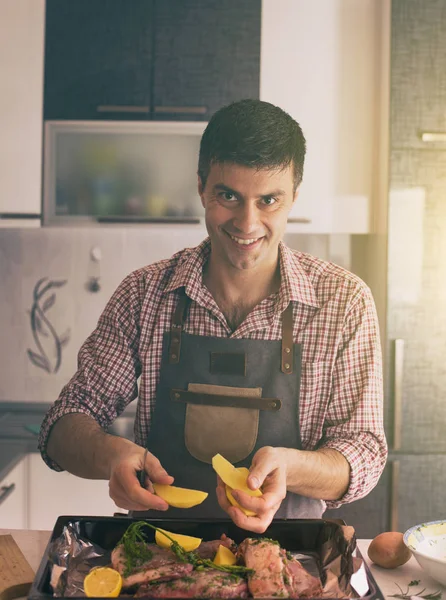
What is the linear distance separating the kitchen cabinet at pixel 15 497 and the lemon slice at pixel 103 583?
1496 millimetres

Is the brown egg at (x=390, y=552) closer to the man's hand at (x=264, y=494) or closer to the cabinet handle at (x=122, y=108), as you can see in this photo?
the man's hand at (x=264, y=494)

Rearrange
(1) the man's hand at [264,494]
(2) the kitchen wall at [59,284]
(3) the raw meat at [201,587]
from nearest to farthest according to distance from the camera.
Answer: (3) the raw meat at [201,587] → (1) the man's hand at [264,494] → (2) the kitchen wall at [59,284]

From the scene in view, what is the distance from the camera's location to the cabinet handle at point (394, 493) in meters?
2.61

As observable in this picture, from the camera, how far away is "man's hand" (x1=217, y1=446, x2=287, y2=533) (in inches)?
43.7

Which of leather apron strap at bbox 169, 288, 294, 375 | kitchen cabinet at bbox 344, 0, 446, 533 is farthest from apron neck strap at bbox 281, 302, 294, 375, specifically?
kitchen cabinet at bbox 344, 0, 446, 533

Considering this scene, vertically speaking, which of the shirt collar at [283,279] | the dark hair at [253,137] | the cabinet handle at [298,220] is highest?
the dark hair at [253,137]

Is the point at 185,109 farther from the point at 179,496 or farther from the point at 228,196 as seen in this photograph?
the point at 179,496

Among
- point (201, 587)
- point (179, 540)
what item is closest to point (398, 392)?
point (179, 540)

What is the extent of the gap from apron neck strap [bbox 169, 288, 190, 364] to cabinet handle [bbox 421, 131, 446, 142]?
124cm

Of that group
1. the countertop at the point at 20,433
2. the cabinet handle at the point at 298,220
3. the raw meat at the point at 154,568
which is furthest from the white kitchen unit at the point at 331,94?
the raw meat at the point at 154,568

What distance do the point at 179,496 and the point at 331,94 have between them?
1.93 meters

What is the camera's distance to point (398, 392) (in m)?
2.59

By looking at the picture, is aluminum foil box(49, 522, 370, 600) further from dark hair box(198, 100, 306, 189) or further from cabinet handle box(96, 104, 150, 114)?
cabinet handle box(96, 104, 150, 114)

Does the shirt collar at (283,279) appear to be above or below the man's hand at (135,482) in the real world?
above
